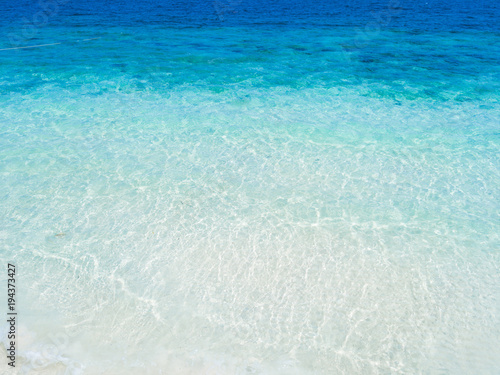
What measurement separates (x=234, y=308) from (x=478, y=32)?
18916 mm

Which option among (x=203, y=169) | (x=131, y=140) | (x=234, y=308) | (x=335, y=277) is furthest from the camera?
(x=131, y=140)

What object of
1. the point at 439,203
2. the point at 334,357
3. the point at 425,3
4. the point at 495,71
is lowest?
the point at 334,357

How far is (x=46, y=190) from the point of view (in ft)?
24.0

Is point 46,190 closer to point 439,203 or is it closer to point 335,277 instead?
point 335,277

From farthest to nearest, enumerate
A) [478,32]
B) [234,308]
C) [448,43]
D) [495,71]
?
[478,32] → [448,43] → [495,71] → [234,308]

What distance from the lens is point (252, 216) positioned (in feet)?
22.1

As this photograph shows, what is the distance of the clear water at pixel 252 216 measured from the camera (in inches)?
185

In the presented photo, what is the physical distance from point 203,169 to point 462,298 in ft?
16.5

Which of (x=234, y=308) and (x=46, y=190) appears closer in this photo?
(x=234, y=308)

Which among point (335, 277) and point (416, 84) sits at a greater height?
point (416, 84)

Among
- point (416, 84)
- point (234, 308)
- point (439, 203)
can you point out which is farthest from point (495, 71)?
point (234, 308)

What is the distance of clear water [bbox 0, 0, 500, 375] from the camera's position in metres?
4.71

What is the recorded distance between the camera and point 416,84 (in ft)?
41.4

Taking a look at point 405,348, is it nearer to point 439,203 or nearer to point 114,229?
point 439,203
